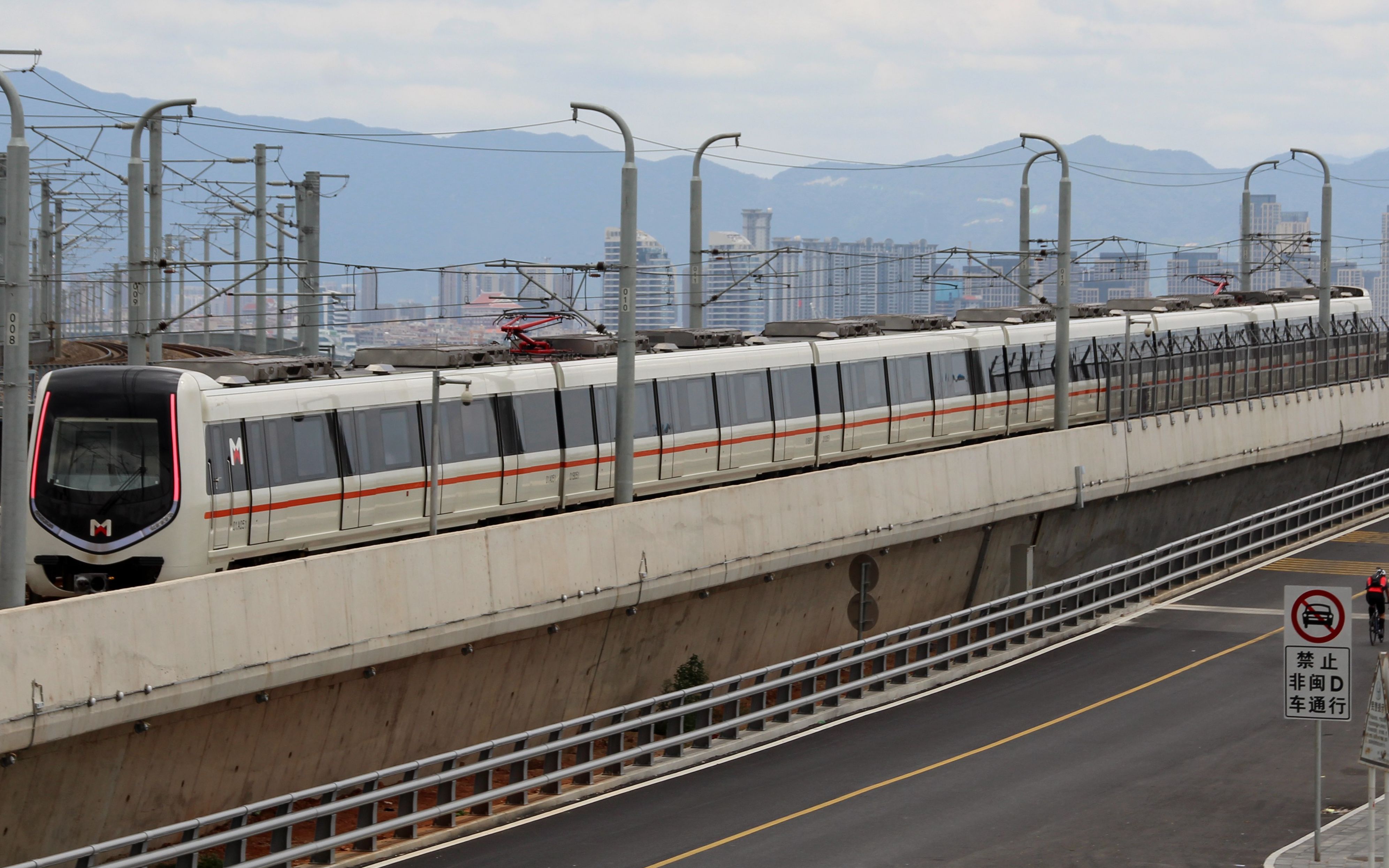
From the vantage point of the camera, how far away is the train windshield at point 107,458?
69.1 ft

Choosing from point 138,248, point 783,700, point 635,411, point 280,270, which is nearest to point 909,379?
point 635,411

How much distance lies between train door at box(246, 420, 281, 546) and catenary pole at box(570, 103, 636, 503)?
510cm

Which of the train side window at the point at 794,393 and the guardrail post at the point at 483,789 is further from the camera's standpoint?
the train side window at the point at 794,393

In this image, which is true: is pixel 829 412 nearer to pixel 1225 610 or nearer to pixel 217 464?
pixel 1225 610

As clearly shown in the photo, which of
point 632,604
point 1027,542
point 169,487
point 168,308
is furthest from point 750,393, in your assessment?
point 168,308

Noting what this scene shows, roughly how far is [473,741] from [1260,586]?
→ 18837 millimetres

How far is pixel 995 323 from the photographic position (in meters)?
41.1

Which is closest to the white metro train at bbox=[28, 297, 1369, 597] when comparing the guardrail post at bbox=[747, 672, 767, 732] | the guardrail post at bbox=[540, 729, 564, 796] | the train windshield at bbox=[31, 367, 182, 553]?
the train windshield at bbox=[31, 367, 182, 553]

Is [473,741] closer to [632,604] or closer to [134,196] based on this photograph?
[632,604]

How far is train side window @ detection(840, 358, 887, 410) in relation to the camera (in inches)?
1346

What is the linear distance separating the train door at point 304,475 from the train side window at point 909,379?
584 inches

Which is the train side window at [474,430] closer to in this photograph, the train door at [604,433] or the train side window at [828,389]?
the train door at [604,433]

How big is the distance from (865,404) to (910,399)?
65.4 inches

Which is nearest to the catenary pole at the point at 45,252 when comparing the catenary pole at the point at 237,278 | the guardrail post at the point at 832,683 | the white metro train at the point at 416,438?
the catenary pole at the point at 237,278
